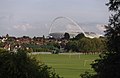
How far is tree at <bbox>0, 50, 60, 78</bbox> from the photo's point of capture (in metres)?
12.6

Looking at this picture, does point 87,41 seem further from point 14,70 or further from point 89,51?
point 14,70

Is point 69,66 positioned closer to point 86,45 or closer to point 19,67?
point 19,67

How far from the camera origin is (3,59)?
42.7 feet

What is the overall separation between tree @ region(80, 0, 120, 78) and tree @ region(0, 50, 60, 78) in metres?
1.79

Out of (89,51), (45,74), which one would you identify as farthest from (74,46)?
(45,74)

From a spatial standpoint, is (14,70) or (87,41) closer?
(14,70)

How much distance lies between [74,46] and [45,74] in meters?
153

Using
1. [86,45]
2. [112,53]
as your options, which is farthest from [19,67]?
[86,45]

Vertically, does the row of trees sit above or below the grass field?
above

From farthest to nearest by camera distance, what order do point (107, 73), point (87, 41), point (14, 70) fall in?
→ point (87, 41)
point (14, 70)
point (107, 73)

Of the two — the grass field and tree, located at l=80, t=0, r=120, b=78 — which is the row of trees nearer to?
the grass field

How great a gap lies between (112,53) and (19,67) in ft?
9.55

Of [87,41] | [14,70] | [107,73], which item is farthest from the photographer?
[87,41]

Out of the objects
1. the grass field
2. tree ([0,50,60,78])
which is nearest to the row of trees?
the grass field
